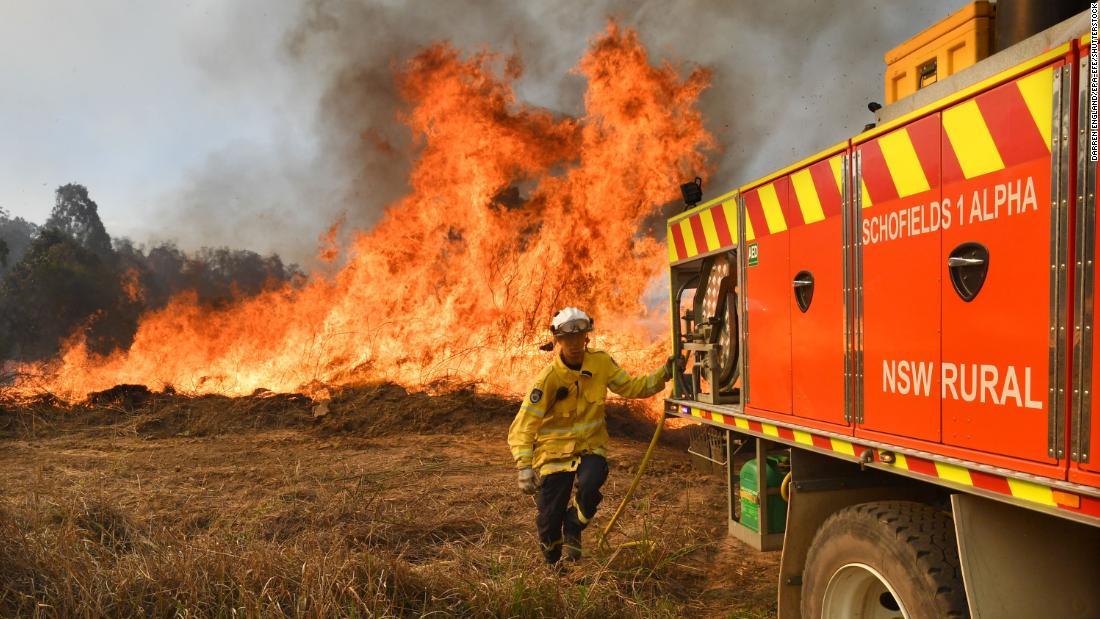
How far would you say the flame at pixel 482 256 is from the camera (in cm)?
1452

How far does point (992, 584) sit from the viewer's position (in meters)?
2.49

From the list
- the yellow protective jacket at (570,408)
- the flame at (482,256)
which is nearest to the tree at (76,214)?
the flame at (482,256)

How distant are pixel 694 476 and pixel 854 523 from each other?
18.9 feet

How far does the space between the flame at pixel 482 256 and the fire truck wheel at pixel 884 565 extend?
10381mm

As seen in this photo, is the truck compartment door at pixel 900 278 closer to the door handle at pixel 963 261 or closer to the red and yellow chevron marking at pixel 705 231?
the door handle at pixel 963 261

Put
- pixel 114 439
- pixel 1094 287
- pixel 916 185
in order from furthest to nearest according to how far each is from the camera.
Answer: pixel 114 439
pixel 916 185
pixel 1094 287

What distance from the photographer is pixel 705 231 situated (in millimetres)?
4898

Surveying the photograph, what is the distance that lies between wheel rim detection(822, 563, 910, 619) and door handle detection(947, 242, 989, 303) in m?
1.26

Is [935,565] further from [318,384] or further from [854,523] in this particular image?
[318,384]

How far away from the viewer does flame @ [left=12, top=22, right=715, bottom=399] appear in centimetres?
1452

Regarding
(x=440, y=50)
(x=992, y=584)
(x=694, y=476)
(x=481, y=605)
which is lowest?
(x=694, y=476)

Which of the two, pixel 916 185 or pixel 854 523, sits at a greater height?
pixel 916 185

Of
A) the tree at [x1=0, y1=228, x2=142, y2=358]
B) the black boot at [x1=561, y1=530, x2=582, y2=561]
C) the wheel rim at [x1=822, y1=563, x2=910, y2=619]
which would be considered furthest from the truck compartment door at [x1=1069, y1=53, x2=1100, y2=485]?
the tree at [x1=0, y1=228, x2=142, y2=358]

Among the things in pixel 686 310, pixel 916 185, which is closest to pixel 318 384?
pixel 686 310
